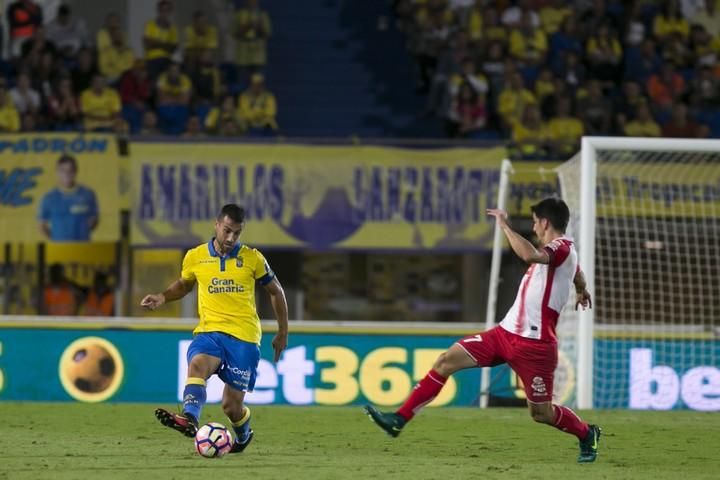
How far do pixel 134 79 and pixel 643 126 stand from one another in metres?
7.11

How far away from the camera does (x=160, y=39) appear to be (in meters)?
21.4

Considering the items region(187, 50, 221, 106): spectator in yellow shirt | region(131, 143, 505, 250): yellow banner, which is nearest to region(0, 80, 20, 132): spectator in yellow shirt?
region(131, 143, 505, 250): yellow banner

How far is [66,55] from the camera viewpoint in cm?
2105

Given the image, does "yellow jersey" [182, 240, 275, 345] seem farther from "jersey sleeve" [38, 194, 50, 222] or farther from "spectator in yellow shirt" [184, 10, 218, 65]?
"spectator in yellow shirt" [184, 10, 218, 65]

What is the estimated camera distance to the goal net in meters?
15.1

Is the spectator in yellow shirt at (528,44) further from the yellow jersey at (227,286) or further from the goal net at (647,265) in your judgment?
the yellow jersey at (227,286)

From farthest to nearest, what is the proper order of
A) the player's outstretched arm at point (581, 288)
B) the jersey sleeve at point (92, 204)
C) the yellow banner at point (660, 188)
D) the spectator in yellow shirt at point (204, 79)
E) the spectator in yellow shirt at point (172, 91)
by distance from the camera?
the spectator in yellow shirt at point (204, 79) → the spectator in yellow shirt at point (172, 91) → the jersey sleeve at point (92, 204) → the yellow banner at point (660, 188) → the player's outstretched arm at point (581, 288)

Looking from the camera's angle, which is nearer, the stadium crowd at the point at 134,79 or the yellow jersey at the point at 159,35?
the stadium crowd at the point at 134,79

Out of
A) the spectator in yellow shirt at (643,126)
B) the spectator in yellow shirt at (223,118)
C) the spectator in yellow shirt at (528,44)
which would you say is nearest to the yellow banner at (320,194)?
the spectator in yellow shirt at (223,118)

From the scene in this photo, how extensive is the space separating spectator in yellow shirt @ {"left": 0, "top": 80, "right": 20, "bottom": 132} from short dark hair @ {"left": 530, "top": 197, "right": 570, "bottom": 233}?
37.5 ft

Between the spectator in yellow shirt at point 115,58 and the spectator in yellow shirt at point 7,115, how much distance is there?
5.30ft

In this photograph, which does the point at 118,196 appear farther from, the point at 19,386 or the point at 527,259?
the point at 527,259

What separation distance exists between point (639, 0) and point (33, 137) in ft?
32.9

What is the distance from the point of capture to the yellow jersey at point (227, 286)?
9680 mm
